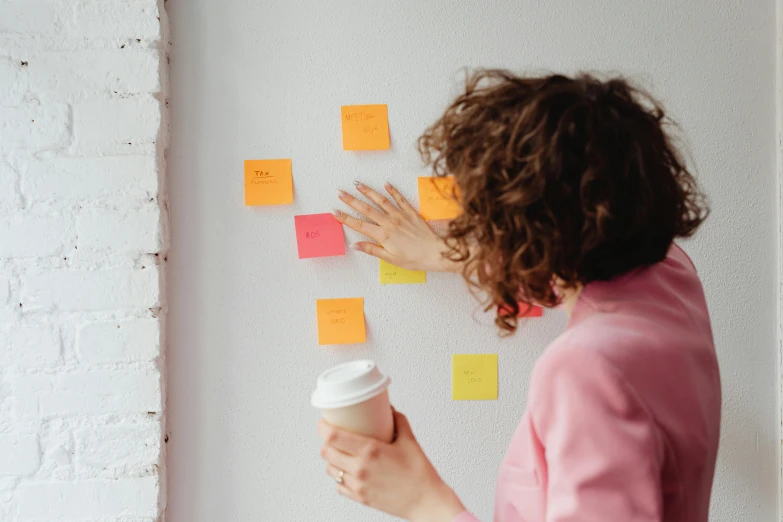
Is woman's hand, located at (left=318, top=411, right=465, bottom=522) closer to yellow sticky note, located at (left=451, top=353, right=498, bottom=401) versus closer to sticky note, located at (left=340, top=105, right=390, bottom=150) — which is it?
yellow sticky note, located at (left=451, top=353, right=498, bottom=401)

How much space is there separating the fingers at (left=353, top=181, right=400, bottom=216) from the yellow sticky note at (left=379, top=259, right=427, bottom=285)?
0.35 ft

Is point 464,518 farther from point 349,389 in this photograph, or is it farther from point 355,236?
point 355,236

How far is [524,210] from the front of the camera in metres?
0.74

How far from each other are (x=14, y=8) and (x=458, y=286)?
3.42 ft

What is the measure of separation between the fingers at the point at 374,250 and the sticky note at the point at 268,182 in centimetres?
18

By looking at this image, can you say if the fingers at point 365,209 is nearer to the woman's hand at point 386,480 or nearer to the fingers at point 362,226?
the fingers at point 362,226

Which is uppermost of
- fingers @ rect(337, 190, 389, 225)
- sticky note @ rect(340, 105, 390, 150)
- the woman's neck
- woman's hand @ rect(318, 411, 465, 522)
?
sticky note @ rect(340, 105, 390, 150)

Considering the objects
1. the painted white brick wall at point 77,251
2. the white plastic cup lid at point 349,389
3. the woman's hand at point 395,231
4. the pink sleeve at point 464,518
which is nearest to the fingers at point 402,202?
the woman's hand at point 395,231

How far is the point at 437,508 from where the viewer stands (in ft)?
2.71

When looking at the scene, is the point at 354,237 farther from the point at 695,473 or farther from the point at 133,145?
the point at 695,473

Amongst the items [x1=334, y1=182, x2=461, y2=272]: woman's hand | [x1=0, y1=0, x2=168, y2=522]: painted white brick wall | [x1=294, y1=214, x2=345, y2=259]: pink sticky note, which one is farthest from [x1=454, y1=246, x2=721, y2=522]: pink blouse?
[x1=0, y1=0, x2=168, y2=522]: painted white brick wall

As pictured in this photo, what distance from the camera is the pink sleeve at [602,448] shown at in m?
0.68

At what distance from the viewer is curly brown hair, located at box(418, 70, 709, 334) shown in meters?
0.73

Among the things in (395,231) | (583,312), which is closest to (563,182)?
(583,312)
